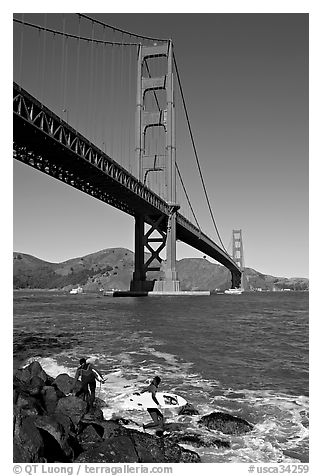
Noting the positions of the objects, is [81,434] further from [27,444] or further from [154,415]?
[154,415]

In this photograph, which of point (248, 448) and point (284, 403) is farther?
point (284, 403)

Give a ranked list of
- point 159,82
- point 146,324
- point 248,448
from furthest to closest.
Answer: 1. point 159,82
2. point 146,324
3. point 248,448

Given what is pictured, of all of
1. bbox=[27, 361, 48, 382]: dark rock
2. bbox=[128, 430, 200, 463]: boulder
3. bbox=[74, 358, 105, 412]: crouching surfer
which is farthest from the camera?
bbox=[27, 361, 48, 382]: dark rock

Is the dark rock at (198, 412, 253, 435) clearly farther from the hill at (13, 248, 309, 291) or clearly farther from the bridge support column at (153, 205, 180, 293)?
the hill at (13, 248, 309, 291)

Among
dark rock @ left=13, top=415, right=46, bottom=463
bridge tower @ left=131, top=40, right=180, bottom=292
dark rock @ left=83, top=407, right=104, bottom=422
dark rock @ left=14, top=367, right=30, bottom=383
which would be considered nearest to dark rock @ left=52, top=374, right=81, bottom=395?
dark rock @ left=14, top=367, right=30, bottom=383
